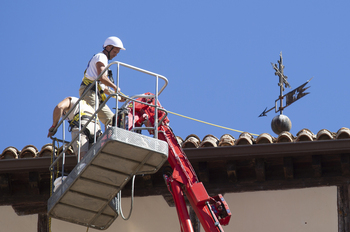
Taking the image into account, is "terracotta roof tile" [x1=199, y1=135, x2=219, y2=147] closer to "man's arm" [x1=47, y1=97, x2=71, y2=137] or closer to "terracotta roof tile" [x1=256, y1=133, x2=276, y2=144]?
"terracotta roof tile" [x1=256, y1=133, x2=276, y2=144]

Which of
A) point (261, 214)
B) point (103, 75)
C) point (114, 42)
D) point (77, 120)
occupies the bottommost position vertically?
point (261, 214)

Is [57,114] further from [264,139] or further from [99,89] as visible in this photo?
[264,139]

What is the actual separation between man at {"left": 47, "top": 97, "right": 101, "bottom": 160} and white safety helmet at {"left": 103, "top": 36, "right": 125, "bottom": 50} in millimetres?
1042

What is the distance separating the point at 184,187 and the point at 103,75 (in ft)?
6.60

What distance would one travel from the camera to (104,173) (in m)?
10.0

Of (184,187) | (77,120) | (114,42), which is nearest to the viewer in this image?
(184,187)

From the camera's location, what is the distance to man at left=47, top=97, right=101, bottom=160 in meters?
10.8

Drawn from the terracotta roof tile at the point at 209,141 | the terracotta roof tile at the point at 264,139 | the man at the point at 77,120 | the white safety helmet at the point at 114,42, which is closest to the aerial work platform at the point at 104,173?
the man at the point at 77,120

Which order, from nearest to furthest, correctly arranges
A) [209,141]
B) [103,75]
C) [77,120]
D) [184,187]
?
1. [103,75]
2. [184,187]
3. [77,120]
4. [209,141]

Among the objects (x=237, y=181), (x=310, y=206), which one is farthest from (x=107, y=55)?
(x=310, y=206)

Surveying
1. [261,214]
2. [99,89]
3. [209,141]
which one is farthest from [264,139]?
[99,89]

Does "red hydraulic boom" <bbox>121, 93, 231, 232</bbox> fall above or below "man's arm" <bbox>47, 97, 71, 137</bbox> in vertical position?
below

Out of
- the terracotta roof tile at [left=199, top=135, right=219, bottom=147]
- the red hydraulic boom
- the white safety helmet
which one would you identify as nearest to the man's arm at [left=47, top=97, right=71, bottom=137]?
the red hydraulic boom

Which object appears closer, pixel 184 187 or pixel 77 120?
pixel 184 187
